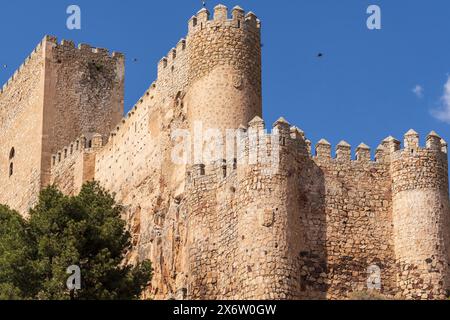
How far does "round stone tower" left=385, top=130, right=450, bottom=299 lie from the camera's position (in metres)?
34.6

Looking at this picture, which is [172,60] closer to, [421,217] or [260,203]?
[260,203]

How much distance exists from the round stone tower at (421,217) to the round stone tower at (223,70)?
15.5 ft

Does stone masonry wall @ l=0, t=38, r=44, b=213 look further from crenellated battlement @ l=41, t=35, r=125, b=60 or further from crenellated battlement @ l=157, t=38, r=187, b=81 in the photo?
crenellated battlement @ l=157, t=38, r=187, b=81

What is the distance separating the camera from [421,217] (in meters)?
35.0

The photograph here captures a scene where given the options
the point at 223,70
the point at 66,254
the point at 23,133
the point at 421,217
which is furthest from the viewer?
the point at 23,133

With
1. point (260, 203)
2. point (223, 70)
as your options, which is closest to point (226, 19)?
point (223, 70)

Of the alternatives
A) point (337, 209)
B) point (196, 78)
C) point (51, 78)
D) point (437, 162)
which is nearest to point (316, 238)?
point (337, 209)

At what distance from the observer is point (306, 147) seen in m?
35.8

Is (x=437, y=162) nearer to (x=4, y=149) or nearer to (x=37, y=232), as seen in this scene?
(x=37, y=232)

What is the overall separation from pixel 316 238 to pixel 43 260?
7.11 metres

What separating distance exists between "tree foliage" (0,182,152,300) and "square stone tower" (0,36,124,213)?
15280 mm

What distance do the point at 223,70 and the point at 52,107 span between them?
579 inches

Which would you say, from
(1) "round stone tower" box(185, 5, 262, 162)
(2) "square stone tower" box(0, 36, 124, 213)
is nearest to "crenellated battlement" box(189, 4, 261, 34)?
(1) "round stone tower" box(185, 5, 262, 162)

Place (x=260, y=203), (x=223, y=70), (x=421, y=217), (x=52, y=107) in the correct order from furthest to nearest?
(x=52, y=107)
(x=223, y=70)
(x=421, y=217)
(x=260, y=203)
